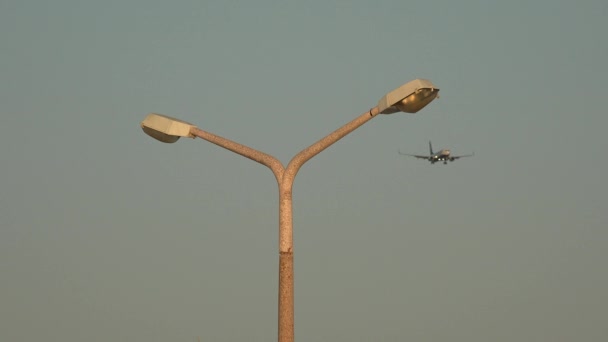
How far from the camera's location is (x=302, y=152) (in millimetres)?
16359

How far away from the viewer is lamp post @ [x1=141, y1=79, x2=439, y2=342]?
1567 centimetres

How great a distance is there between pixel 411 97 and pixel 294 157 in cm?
198

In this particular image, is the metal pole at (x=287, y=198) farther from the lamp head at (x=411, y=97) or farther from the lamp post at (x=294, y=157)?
the lamp head at (x=411, y=97)

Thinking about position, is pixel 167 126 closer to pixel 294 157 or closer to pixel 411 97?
pixel 294 157

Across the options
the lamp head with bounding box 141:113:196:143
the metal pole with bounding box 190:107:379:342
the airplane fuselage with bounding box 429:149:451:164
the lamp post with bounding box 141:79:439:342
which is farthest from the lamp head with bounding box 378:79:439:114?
the airplane fuselage with bounding box 429:149:451:164

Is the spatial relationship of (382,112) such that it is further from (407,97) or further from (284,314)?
(284,314)

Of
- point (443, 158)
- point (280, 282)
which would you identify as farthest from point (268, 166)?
point (443, 158)

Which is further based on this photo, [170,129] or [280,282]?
[170,129]

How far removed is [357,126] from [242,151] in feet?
6.03

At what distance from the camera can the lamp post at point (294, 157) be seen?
15.7 metres

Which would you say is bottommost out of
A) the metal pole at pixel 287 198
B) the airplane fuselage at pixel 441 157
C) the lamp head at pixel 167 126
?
the metal pole at pixel 287 198

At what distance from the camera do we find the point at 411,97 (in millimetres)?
15648

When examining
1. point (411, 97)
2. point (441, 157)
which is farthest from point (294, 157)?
point (441, 157)

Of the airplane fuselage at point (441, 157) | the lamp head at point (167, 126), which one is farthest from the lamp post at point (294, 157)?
the airplane fuselage at point (441, 157)
